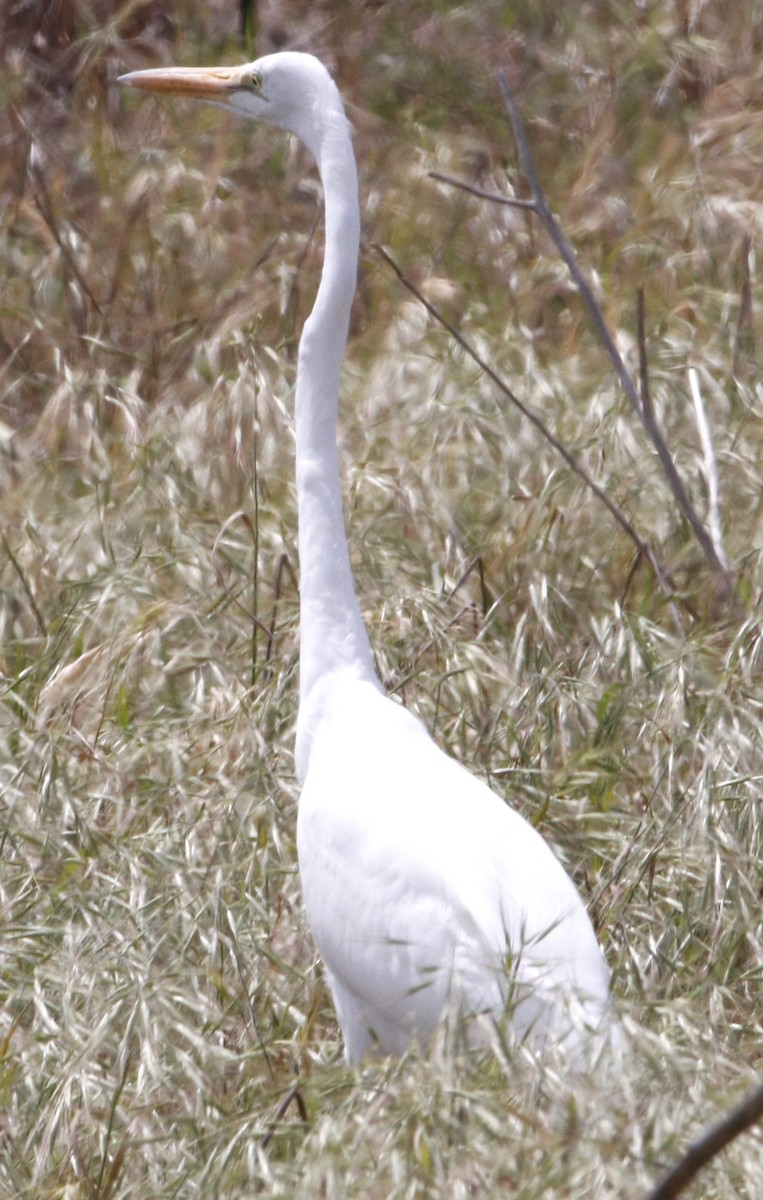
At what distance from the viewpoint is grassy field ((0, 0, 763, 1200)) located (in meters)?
2.14

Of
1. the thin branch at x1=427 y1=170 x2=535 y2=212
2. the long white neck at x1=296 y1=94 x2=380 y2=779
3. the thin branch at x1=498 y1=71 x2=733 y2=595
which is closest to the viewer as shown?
the long white neck at x1=296 y1=94 x2=380 y2=779

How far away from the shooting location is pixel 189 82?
8.98 ft

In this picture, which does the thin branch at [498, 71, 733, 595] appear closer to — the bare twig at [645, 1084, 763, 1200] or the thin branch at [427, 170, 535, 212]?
the thin branch at [427, 170, 535, 212]

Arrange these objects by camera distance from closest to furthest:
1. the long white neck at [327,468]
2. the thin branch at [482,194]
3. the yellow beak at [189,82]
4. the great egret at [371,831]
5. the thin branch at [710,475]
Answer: the great egret at [371,831] → the long white neck at [327,468] → the yellow beak at [189,82] → the thin branch at [482,194] → the thin branch at [710,475]

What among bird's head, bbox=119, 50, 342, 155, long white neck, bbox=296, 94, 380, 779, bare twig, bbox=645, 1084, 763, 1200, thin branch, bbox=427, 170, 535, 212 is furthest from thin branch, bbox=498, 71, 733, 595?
bare twig, bbox=645, 1084, 763, 1200

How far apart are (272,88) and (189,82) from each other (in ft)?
0.65

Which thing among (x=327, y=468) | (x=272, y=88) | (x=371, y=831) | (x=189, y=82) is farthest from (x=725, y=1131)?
(x=189, y=82)

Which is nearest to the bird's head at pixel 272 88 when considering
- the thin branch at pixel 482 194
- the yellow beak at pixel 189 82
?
the yellow beak at pixel 189 82

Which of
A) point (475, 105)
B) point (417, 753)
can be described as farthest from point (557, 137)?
point (417, 753)

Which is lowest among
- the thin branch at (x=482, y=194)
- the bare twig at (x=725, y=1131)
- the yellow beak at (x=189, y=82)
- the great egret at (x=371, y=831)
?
the great egret at (x=371, y=831)

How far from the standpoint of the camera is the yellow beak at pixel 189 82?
2.71 meters

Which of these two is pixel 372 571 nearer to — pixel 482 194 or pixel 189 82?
pixel 482 194

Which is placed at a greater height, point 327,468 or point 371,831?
point 327,468

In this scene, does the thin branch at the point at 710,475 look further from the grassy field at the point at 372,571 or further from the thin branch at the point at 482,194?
the thin branch at the point at 482,194
